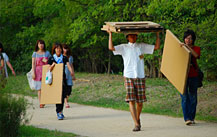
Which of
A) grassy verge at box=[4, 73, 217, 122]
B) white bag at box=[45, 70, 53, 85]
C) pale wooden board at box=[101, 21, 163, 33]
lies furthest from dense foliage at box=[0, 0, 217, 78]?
white bag at box=[45, 70, 53, 85]

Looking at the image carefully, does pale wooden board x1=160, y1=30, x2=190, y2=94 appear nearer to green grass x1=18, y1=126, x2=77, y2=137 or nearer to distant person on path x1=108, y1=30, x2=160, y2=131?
distant person on path x1=108, y1=30, x2=160, y2=131

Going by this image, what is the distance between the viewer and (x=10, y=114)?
7832 millimetres

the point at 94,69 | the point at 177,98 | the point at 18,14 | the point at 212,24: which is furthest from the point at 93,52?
the point at 212,24

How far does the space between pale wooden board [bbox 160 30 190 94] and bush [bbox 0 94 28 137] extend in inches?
110

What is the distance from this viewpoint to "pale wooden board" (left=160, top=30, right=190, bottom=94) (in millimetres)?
8273

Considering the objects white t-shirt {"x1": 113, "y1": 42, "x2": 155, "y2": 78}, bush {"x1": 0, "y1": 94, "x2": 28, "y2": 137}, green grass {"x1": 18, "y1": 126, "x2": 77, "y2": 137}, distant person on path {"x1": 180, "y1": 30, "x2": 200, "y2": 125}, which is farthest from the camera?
distant person on path {"x1": 180, "y1": 30, "x2": 200, "y2": 125}

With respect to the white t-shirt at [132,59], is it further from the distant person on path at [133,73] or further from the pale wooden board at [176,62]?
the pale wooden board at [176,62]

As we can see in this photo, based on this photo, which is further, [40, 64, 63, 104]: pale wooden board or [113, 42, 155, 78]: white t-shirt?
[40, 64, 63, 104]: pale wooden board

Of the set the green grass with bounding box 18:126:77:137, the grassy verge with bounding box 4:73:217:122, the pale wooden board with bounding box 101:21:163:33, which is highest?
the pale wooden board with bounding box 101:21:163:33

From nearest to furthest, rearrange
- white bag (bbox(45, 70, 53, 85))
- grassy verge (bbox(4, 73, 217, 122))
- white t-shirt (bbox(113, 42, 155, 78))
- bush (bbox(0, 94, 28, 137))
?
1. bush (bbox(0, 94, 28, 137))
2. white t-shirt (bbox(113, 42, 155, 78))
3. white bag (bbox(45, 70, 53, 85))
4. grassy verge (bbox(4, 73, 217, 122))

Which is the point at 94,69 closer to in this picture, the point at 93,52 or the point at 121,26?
the point at 93,52

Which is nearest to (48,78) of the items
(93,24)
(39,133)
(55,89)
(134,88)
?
(55,89)

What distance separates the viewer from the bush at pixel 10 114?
7.72 meters

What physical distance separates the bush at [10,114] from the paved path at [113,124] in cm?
57
